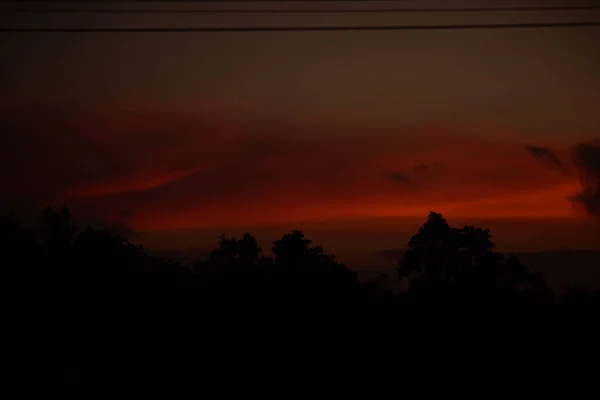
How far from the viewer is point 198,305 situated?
1717 centimetres

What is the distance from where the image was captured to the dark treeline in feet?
48.9

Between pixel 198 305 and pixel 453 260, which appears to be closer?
pixel 198 305

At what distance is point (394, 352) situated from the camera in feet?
48.6

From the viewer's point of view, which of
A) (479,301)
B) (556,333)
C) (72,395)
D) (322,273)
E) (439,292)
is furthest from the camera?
(439,292)

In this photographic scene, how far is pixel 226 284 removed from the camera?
62.9 feet

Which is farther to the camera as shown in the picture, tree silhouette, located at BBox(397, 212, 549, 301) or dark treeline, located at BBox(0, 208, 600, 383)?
tree silhouette, located at BBox(397, 212, 549, 301)

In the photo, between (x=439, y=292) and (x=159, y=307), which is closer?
(x=159, y=307)

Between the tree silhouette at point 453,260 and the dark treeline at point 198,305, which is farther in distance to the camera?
the tree silhouette at point 453,260

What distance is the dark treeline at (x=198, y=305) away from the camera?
48.9 feet

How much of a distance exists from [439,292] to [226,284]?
7072mm

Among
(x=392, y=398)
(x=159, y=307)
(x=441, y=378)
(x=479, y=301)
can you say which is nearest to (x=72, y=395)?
(x=159, y=307)

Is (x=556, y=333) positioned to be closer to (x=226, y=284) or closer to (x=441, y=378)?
(x=441, y=378)

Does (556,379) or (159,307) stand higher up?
(159,307)

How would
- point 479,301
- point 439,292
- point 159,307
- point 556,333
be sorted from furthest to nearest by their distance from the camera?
point 439,292 < point 479,301 < point 159,307 < point 556,333
